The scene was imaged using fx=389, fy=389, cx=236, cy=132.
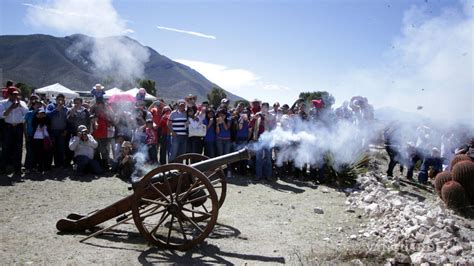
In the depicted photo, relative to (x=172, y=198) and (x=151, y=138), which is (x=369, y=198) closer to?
(x=172, y=198)

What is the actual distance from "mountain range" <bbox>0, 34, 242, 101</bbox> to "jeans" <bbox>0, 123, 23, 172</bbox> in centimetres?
6783

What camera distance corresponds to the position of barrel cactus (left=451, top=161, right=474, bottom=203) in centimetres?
813

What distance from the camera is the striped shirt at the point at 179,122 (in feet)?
33.6

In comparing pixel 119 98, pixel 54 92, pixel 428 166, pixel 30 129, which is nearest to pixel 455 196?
pixel 428 166

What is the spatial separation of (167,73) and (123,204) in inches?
6916

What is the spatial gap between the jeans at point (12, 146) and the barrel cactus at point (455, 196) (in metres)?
9.66

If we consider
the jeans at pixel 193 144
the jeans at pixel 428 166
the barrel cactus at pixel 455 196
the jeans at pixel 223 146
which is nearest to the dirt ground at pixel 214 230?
the jeans at pixel 223 146

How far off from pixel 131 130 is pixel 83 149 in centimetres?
132

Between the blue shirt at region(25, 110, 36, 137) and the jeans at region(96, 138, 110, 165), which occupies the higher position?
the blue shirt at region(25, 110, 36, 137)

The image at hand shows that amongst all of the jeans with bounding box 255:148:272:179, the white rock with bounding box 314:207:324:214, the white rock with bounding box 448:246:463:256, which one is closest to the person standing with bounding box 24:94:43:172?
the jeans with bounding box 255:148:272:179

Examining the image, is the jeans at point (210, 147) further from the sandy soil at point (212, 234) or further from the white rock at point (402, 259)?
the white rock at point (402, 259)

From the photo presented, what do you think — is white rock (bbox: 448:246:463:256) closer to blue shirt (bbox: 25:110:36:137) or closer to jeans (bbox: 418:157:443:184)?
jeans (bbox: 418:157:443:184)

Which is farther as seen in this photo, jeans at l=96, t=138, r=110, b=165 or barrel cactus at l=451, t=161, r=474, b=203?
jeans at l=96, t=138, r=110, b=165

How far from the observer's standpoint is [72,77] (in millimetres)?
111875
